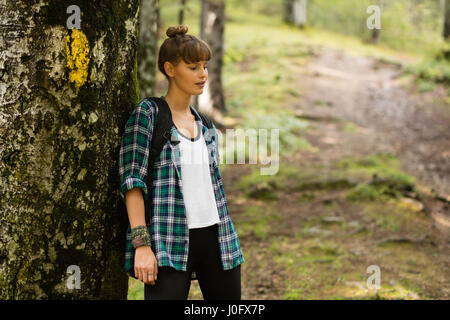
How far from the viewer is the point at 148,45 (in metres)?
8.34

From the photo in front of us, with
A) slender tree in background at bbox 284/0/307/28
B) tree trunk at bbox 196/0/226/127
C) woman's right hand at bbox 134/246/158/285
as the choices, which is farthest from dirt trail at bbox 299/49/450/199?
woman's right hand at bbox 134/246/158/285

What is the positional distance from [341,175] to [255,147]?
2.33 metres

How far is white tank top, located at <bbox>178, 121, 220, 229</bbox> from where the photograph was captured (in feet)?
8.07

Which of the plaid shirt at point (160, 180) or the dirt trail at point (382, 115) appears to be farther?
the dirt trail at point (382, 115)

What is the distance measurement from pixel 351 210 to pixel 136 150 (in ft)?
16.9

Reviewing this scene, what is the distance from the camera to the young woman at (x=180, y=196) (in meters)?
2.33

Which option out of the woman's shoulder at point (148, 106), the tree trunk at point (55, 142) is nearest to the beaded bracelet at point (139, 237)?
the tree trunk at point (55, 142)

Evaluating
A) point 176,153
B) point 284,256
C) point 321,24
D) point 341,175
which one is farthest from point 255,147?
point 321,24

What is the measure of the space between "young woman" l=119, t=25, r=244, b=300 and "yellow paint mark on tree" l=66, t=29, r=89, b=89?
33 centimetres

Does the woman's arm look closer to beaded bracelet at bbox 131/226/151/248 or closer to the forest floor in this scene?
beaded bracelet at bbox 131/226/151/248

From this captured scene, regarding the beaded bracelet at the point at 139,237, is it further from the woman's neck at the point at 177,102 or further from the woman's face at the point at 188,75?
the woman's face at the point at 188,75

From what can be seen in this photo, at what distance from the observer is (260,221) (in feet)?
21.7

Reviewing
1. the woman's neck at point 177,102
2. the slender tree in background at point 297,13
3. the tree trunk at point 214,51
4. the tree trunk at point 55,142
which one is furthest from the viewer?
the slender tree in background at point 297,13

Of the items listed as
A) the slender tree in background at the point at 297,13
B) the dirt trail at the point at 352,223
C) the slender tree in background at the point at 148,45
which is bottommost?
the dirt trail at the point at 352,223
